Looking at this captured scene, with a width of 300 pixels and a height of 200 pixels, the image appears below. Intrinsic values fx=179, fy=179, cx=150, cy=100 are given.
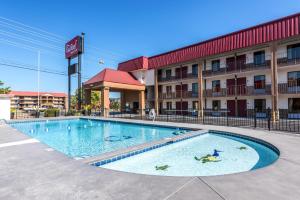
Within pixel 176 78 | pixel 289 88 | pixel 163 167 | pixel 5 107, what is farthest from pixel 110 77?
pixel 289 88

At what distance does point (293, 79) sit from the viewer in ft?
65.1

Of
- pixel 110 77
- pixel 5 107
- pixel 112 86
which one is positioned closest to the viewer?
pixel 5 107

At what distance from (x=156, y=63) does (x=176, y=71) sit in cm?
373

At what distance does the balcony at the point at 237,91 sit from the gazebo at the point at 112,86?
10.6 meters

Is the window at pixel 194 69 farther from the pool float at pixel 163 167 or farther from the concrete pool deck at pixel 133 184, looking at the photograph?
the concrete pool deck at pixel 133 184

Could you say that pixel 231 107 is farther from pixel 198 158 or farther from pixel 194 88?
pixel 198 158

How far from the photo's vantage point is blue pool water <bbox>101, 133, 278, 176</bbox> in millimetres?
6352

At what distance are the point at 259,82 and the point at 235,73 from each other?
2.99 metres

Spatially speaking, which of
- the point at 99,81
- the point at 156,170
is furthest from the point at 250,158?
the point at 99,81

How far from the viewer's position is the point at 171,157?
7797 mm

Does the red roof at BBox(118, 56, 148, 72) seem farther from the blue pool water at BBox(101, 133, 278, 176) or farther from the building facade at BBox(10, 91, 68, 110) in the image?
the building facade at BBox(10, 91, 68, 110)

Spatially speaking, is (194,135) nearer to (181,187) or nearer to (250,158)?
(250,158)

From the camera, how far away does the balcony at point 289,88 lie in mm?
19206

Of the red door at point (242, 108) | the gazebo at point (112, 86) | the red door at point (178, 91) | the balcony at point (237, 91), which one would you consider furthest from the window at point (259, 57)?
the gazebo at point (112, 86)
